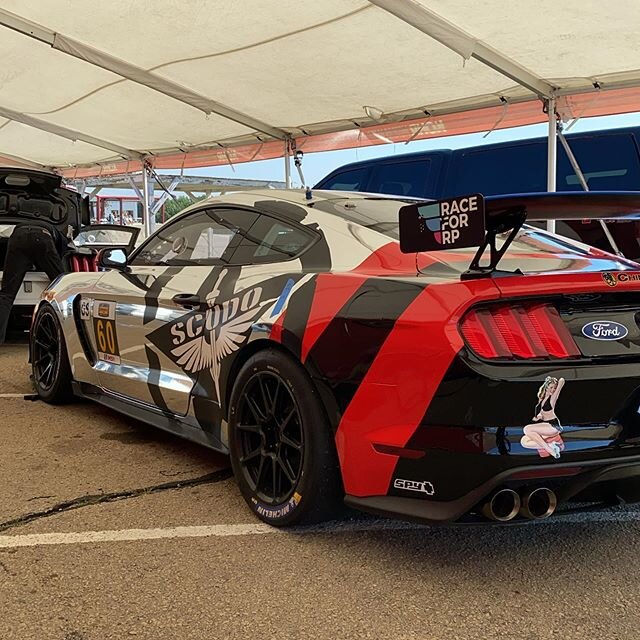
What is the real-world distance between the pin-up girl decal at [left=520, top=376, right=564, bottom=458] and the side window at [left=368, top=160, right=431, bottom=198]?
5.87m

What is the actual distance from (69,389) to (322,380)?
281 centimetres

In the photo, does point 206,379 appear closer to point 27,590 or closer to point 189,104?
point 27,590

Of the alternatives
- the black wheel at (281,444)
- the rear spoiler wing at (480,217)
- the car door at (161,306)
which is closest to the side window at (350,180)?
the car door at (161,306)

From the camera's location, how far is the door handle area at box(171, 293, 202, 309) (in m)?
3.17

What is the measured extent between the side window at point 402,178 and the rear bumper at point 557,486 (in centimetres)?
585

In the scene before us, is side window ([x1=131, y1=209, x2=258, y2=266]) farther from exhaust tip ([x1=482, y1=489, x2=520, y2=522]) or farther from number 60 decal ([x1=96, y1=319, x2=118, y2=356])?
exhaust tip ([x1=482, y1=489, x2=520, y2=522])

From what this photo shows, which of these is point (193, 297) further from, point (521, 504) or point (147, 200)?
point (147, 200)

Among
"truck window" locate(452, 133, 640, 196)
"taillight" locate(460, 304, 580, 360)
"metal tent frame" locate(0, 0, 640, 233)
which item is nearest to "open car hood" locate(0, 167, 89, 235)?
"metal tent frame" locate(0, 0, 640, 233)

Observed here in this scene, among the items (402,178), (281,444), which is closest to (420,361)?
(281,444)

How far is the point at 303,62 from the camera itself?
283 inches

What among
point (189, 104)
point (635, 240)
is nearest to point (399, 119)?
point (189, 104)

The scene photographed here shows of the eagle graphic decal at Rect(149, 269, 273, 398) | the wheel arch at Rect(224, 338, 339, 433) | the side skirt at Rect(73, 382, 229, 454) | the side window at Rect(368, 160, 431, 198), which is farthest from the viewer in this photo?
the side window at Rect(368, 160, 431, 198)

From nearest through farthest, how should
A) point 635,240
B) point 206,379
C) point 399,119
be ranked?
point 206,379, point 635,240, point 399,119

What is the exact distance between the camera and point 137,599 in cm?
218
